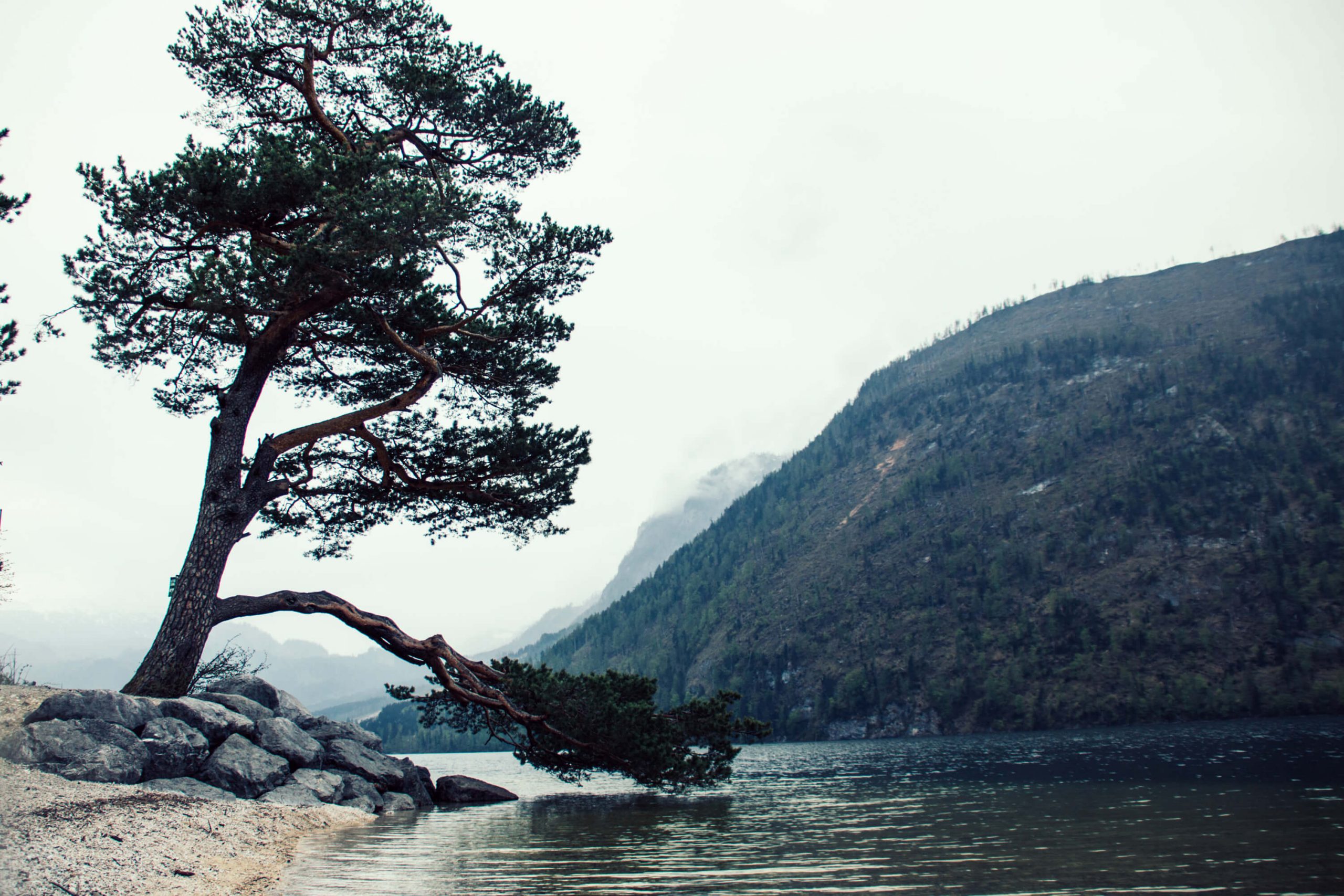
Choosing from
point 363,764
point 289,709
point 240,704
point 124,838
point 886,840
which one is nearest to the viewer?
point 124,838

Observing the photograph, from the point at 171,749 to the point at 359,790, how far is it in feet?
20.7

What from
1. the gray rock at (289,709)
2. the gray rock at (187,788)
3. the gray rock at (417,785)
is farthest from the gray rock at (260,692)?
the gray rock at (187,788)

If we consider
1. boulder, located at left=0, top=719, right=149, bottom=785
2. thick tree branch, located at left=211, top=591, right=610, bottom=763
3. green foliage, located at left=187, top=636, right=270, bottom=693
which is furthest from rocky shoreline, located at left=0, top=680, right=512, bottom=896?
green foliage, located at left=187, top=636, right=270, bottom=693

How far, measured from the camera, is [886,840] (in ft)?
54.3

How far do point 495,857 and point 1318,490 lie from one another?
18756cm

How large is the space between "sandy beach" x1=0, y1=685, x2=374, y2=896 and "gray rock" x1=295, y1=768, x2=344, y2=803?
9.19 ft

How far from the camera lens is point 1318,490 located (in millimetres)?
150625

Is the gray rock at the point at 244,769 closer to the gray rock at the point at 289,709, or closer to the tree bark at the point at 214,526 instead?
the tree bark at the point at 214,526

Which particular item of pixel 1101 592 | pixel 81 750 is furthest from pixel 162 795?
pixel 1101 592

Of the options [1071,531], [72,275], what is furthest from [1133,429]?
[72,275]

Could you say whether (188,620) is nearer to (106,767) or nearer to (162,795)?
(106,767)

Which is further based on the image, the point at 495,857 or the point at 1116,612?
the point at 1116,612

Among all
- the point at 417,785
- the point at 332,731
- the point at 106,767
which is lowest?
the point at 417,785

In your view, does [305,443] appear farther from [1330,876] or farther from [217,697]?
[1330,876]
